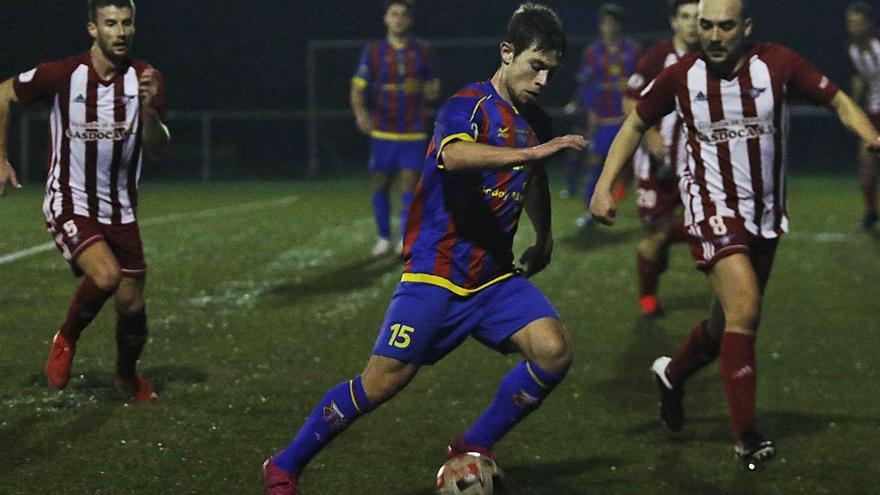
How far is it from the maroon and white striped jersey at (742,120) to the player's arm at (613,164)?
5cm

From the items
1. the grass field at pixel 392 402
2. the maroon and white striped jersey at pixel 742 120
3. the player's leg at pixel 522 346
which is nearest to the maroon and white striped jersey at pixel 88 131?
the grass field at pixel 392 402

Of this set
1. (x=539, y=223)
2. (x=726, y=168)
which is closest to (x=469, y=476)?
(x=539, y=223)

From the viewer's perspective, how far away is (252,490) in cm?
483

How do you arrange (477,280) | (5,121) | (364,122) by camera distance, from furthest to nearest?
(364,122)
(5,121)
(477,280)

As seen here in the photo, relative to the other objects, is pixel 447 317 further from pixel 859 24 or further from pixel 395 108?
pixel 859 24

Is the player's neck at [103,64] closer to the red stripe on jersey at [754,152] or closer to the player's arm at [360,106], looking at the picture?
the red stripe on jersey at [754,152]

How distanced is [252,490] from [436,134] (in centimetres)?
146

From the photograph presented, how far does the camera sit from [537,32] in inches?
171

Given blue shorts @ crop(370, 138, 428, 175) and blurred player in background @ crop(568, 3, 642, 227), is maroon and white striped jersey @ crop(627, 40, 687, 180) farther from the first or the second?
blurred player in background @ crop(568, 3, 642, 227)

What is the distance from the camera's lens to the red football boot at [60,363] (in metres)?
6.16

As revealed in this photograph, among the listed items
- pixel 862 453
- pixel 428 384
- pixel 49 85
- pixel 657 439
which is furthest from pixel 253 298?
pixel 862 453

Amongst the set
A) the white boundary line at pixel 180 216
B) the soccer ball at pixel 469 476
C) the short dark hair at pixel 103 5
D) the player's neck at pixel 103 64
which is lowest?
the white boundary line at pixel 180 216

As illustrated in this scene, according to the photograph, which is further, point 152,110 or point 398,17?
point 398,17

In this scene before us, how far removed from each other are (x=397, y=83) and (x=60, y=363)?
5.88 metres
